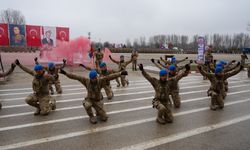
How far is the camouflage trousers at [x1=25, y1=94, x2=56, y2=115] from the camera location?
629cm

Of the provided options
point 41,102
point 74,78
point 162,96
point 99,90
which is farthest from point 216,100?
point 41,102

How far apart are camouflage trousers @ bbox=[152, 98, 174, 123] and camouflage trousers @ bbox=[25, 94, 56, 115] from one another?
3.11 meters

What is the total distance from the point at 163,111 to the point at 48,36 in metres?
16.6

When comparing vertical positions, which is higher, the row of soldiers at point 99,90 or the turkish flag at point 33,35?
the turkish flag at point 33,35

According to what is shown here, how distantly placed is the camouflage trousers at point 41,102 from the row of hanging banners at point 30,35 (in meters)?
14.0

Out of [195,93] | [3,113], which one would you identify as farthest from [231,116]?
[3,113]

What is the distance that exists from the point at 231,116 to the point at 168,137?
8.61ft

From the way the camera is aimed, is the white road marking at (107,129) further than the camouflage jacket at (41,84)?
No

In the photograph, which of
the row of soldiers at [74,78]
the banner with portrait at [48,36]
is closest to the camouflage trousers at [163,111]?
the row of soldiers at [74,78]

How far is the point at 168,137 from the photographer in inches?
187

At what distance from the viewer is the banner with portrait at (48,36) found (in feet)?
63.7

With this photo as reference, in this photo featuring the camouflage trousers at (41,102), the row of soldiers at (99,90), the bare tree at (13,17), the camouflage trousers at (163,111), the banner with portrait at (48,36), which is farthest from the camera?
the bare tree at (13,17)

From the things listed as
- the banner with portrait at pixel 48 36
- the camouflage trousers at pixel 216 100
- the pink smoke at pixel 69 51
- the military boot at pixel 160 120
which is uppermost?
the banner with portrait at pixel 48 36

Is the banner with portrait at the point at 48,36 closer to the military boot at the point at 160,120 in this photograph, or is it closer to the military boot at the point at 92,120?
the military boot at the point at 92,120
